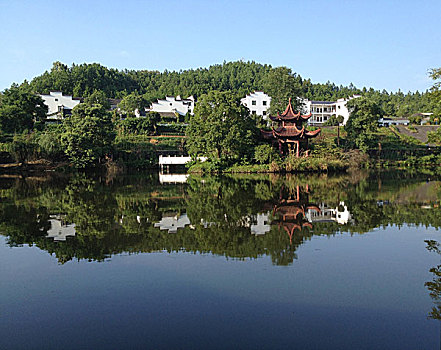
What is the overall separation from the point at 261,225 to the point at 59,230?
699 centimetres

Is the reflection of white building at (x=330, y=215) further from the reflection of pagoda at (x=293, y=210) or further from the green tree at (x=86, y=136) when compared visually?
the green tree at (x=86, y=136)

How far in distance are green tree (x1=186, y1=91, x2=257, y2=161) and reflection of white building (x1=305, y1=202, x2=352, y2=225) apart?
19.7m

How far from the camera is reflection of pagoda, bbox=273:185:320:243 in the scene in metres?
12.9

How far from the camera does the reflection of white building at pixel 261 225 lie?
12.1 metres

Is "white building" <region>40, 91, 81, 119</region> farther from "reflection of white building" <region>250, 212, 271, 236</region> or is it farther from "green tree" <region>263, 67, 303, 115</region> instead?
"reflection of white building" <region>250, 212, 271, 236</region>

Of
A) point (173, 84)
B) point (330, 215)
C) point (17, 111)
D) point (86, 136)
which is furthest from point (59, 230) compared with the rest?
point (173, 84)

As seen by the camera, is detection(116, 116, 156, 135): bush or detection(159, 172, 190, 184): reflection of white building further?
detection(116, 116, 156, 135): bush

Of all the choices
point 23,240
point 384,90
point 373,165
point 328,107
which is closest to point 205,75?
point 328,107

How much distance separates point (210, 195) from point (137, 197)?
401 cm

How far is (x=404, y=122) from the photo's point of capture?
7019 centimetres

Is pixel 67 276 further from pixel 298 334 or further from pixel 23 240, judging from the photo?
pixel 298 334

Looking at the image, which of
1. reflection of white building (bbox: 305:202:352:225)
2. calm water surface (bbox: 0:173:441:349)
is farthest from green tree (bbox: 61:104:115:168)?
reflection of white building (bbox: 305:202:352:225)

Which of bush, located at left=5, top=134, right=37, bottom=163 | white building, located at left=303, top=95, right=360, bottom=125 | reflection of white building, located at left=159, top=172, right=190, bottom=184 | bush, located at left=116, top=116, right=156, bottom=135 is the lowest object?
reflection of white building, located at left=159, top=172, right=190, bottom=184

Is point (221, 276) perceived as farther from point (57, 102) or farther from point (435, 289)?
point (57, 102)
